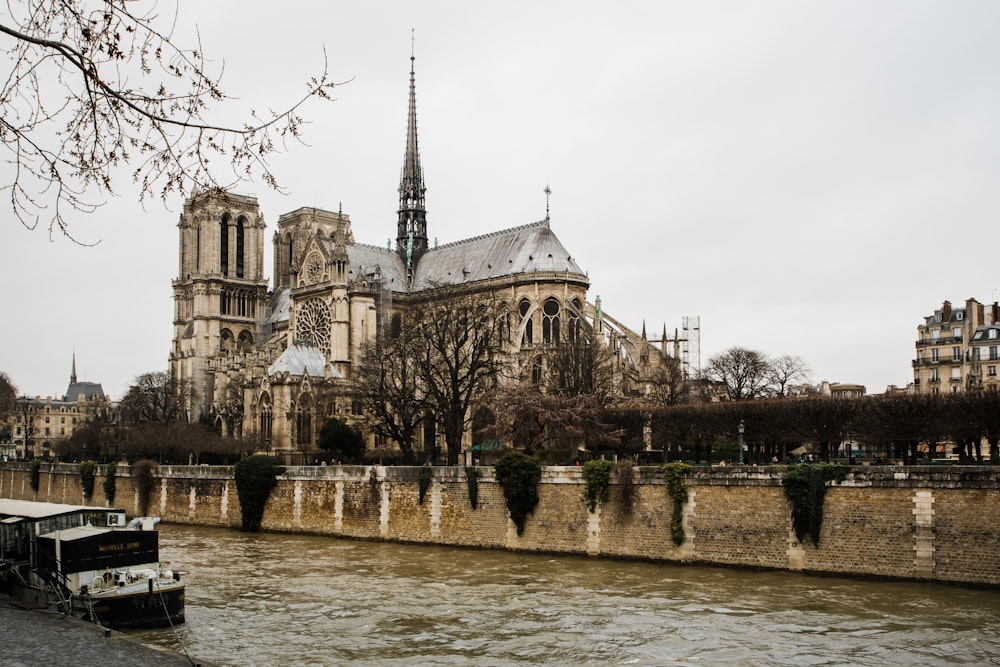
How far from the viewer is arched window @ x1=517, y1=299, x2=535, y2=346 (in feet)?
192

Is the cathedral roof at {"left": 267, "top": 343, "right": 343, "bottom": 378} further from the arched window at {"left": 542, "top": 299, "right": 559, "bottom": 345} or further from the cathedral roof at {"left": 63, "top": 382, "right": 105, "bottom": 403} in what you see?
the cathedral roof at {"left": 63, "top": 382, "right": 105, "bottom": 403}

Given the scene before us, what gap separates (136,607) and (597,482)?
13653mm

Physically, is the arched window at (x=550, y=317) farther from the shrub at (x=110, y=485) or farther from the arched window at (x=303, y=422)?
A: the shrub at (x=110, y=485)

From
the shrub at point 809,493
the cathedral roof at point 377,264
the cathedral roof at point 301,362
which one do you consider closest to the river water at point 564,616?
the shrub at point 809,493

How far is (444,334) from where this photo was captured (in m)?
42.8

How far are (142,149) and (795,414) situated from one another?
27.8 meters

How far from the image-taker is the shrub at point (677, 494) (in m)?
27.8

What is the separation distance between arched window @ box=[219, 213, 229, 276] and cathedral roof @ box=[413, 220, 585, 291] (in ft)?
63.3

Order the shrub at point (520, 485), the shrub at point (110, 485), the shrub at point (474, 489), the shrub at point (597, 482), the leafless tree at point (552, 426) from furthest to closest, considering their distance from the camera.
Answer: the shrub at point (110, 485) → the leafless tree at point (552, 426) → the shrub at point (474, 489) → the shrub at point (520, 485) → the shrub at point (597, 482)

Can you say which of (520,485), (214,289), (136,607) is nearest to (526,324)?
(520,485)

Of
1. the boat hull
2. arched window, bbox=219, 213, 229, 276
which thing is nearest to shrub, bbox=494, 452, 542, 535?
the boat hull

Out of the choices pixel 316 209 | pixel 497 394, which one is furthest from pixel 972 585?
pixel 316 209

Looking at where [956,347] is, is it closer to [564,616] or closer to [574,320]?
[574,320]

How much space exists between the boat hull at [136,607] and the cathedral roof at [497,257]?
38.7 m
